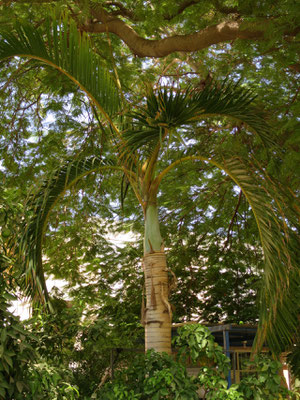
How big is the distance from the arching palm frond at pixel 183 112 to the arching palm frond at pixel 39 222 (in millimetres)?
828

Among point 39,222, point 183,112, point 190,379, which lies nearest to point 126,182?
point 39,222

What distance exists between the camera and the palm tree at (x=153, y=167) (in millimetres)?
4656

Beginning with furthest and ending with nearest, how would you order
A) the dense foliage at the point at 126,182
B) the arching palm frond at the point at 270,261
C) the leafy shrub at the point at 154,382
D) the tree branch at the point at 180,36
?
the tree branch at the point at 180,36
the dense foliage at the point at 126,182
the arching palm frond at the point at 270,261
the leafy shrub at the point at 154,382

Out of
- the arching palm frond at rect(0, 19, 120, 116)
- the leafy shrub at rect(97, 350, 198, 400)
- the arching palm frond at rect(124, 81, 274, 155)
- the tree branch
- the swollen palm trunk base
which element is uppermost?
the tree branch

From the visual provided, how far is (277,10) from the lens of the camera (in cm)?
503

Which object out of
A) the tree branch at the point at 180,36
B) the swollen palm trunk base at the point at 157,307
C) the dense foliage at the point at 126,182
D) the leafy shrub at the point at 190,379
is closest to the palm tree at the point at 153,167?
the swollen palm trunk base at the point at 157,307

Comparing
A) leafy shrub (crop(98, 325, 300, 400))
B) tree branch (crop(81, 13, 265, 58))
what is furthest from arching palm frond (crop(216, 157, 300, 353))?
tree branch (crop(81, 13, 265, 58))

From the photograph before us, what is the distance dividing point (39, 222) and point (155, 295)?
1.53 metres

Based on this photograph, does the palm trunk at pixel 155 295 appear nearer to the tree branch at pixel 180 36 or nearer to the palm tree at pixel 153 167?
the palm tree at pixel 153 167

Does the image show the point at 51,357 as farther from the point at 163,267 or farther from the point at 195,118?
the point at 195,118

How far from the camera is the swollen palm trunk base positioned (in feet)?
16.8

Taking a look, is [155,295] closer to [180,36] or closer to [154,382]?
[154,382]

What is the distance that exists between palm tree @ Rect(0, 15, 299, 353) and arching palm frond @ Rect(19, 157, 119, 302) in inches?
0.4

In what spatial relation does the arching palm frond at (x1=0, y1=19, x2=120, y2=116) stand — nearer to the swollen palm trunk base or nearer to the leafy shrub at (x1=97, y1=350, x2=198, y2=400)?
the swollen palm trunk base
